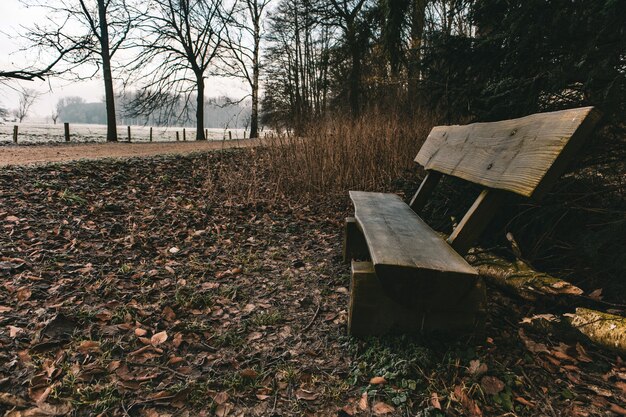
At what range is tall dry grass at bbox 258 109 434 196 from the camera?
209 inches

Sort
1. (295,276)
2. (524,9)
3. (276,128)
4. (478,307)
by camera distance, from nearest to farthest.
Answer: (478,307)
(524,9)
(295,276)
(276,128)

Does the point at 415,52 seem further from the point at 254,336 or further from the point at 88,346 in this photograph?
the point at 88,346

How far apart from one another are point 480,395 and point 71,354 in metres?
1.88

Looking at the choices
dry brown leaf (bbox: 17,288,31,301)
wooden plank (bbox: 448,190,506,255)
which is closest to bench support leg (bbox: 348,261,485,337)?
wooden plank (bbox: 448,190,506,255)

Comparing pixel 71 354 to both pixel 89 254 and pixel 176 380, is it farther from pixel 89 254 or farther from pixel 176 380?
pixel 89 254

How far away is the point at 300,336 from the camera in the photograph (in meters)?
2.02

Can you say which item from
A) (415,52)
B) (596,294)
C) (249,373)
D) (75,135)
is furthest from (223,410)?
(75,135)

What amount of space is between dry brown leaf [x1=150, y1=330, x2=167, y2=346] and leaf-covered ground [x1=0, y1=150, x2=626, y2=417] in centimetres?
1

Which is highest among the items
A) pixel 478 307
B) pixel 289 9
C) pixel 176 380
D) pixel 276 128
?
pixel 289 9

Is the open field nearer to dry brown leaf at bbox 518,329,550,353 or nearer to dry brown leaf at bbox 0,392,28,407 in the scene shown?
dry brown leaf at bbox 0,392,28,407

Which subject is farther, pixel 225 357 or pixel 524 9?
pixel 524 9

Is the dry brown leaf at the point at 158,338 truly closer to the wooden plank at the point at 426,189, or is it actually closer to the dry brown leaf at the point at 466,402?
the dry brown leaf at the point at 466,402

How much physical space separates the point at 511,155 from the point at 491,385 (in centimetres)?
99

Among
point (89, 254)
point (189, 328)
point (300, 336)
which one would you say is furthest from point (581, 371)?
point (89, 254)
